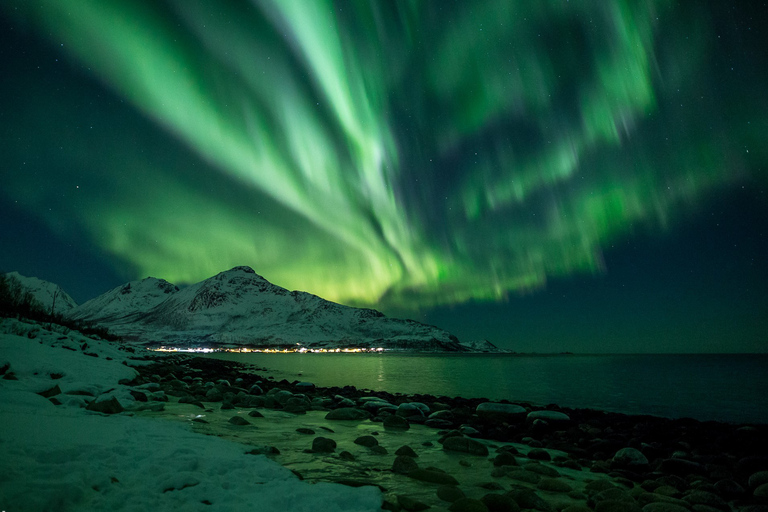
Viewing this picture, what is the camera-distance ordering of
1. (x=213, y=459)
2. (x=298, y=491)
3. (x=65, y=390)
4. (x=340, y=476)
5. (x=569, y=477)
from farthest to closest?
(x=65, y=390)
(x=569, y=477)
(x=340, y=476)
(x=213, y=459)
(x=298, y=491)

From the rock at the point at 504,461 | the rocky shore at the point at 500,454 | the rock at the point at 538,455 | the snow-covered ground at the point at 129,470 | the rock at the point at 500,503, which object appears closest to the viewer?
the snow-covered ground at the point at 129,470

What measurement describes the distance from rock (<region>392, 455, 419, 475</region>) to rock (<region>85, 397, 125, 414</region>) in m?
6.37

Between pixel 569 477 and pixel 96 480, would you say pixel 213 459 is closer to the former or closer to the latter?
pixel 96 480

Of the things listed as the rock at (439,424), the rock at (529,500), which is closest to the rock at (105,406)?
the rock at (529,500)

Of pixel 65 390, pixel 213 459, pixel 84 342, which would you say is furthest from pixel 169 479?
pixel 84 342

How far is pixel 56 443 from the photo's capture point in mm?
4371

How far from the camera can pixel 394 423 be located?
11.4 meters

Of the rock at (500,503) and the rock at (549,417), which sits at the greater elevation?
the rock at (500,503)

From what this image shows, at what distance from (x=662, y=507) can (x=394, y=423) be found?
7266 mm

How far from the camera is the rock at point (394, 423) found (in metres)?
11.2

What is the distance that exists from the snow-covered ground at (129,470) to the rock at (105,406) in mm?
439

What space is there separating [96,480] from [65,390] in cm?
693

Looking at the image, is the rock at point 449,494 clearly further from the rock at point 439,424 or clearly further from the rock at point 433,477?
the rock at point 439,424

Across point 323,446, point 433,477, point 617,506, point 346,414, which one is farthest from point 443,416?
point 617,506
